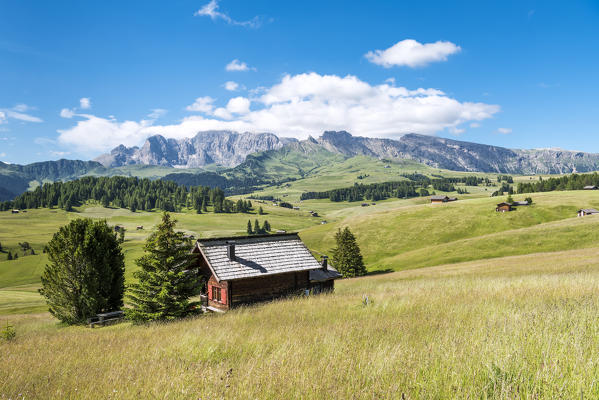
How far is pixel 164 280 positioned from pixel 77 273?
13.4 metres

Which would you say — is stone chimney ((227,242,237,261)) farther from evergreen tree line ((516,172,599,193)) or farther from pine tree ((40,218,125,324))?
evergreen tree line ((516,172,599,193))

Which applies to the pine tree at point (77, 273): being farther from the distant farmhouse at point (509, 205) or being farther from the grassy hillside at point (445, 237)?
the distant farmhouse at point (509, 205)

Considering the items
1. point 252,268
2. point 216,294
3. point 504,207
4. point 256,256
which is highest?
point 504,207

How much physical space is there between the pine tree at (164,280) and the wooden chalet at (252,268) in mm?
4151

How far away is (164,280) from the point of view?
24719 millimetres

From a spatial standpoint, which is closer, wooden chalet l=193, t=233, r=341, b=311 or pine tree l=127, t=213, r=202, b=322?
pine tree l=127, t=213, r=202, b=322

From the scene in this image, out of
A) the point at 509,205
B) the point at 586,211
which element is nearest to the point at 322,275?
the point at 509,205

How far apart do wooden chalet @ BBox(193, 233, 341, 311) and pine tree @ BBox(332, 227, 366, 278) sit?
38581 millimetres

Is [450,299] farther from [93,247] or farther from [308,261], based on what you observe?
[93,247]

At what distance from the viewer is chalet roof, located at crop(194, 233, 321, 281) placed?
1177 inches

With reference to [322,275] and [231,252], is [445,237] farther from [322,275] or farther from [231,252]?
[231,252]

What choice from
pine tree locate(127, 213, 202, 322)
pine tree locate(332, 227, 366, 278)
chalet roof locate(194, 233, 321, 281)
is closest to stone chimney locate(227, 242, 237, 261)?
chalet roof locate(194, 233, 321, 281)

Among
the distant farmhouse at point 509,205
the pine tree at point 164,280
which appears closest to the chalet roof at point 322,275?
the pine tree at point 164,280

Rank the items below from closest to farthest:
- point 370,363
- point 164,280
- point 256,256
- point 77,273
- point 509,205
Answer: point 370,363, point 164,280, point 77,273, point 256,256, point 509,205
